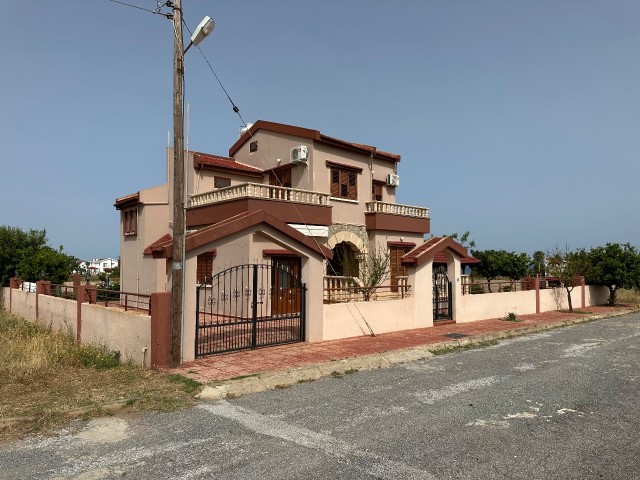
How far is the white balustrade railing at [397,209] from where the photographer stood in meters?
21.5

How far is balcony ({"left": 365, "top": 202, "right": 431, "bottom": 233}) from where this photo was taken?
70.2 feet

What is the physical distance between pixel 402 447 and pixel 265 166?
18.1 metres

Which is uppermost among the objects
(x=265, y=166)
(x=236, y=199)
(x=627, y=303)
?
(x=265, y=166)

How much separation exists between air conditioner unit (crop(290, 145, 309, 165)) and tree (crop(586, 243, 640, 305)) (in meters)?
16.8

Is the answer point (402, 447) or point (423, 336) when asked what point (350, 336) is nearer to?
point (423, 336)

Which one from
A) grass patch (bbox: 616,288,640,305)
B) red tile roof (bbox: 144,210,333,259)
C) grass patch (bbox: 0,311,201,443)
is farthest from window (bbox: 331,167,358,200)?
grass patch (bbox: 616,288,640,305)

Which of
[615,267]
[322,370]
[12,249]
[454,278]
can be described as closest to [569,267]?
[615,267]

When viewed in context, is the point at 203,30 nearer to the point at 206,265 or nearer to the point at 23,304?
the point at 206,265

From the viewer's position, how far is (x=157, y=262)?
1942cm

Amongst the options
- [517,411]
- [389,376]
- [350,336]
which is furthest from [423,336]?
[517,411]

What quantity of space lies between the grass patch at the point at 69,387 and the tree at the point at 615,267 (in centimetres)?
2428

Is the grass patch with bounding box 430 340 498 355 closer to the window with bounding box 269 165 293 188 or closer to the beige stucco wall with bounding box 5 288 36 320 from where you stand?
the window with bounding box 269 165 293 188

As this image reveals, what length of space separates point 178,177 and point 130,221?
14.4 meters

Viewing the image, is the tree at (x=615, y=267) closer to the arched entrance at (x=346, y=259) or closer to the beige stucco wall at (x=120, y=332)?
the arched entrance at (x=346, y=259)
